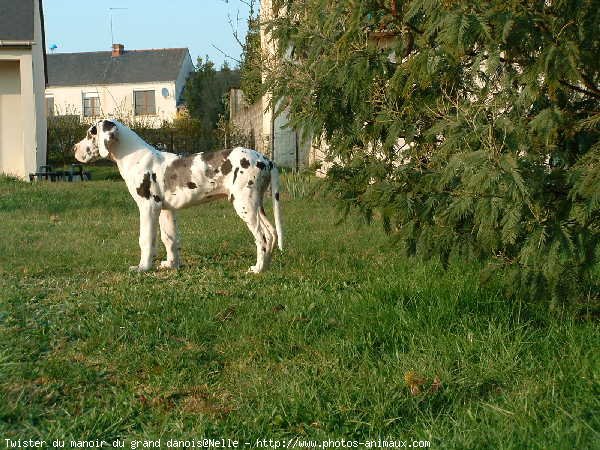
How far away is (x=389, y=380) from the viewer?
4676 millimetres

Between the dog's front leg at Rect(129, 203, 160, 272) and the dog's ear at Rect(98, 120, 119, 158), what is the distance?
2.44ft

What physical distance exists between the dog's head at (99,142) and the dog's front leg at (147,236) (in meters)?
0.76

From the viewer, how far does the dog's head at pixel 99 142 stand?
8320 mm

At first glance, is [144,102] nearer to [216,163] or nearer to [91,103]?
[91,103]

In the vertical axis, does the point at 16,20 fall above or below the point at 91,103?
above

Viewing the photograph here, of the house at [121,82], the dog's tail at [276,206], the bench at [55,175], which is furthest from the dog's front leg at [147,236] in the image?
the house at [121,82]

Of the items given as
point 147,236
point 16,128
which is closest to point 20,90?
point 16,128

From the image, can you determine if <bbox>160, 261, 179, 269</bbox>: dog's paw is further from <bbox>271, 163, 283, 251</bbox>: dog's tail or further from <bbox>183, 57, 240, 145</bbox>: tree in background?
<bbox>183, 57, 240, 145</bbox>: tree in background

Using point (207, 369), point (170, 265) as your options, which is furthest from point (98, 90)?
point (207, 369)

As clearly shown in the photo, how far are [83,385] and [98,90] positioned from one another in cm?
5125

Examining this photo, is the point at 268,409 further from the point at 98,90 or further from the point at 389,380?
the point at 98,90

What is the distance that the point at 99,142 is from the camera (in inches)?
331

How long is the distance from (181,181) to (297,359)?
371cm

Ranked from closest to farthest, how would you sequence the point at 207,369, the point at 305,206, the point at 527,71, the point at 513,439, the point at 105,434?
the point at 513,439
the point at 105,434
the point at 527,71
the point at 207,369
the point at 305,206
